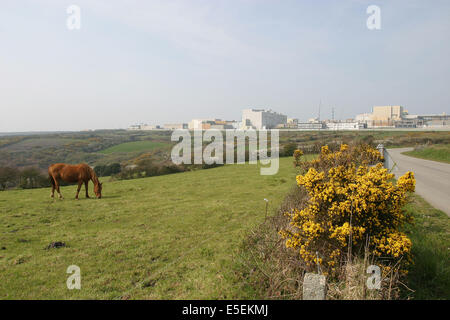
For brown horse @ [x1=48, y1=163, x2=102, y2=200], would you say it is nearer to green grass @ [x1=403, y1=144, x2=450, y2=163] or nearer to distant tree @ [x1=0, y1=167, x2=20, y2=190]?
distant tree @ [x1=0, y1=167, x2=20, y2=190]

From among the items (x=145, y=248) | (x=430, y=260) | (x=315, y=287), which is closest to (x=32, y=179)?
(x=145, y=248)

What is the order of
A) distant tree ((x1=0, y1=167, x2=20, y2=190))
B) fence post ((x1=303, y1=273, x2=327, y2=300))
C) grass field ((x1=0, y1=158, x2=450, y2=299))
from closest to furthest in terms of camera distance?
1. fence post ((x1=303, y1=273, x2=327, y2=300))
2. grass field ((x1=0, y1=158, x2=450, y2=299))
3. distant tree ((x1=0, y1=167, x2=20, y2=190))

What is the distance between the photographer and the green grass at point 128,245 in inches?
169

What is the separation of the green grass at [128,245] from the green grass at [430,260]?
8.91ft

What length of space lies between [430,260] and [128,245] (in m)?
6.39

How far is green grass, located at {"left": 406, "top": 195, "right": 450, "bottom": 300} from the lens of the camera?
387cm

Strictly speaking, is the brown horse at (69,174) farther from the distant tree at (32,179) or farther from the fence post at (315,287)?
the fence post at (315,287)

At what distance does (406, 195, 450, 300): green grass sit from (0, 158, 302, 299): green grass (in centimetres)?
272

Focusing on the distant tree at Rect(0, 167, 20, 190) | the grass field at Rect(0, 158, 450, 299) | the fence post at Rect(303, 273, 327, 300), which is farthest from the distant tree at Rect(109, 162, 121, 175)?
the fence post at Rect(303, 273, 327, 300)

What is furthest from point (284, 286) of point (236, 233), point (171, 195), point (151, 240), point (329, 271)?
point (171, 195)

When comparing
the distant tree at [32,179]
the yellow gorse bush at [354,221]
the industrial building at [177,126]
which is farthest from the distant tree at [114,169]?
the industrial building at [177,126]

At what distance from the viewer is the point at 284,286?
3789 millimetres

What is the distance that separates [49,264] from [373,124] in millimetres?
120640

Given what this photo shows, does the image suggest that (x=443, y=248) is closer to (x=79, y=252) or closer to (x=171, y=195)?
(x=79, y=252)
